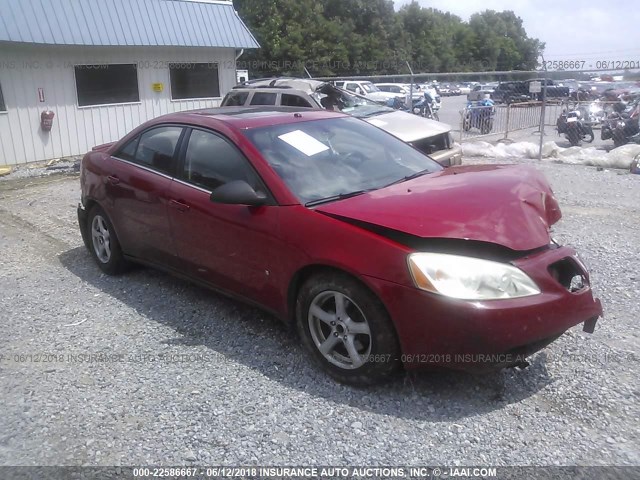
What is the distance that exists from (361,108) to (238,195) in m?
7.18

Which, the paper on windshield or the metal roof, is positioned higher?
the metal roof

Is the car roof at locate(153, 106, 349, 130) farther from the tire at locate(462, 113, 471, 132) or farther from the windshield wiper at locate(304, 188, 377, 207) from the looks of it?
the tire at locate(462, 113, 471, 132)

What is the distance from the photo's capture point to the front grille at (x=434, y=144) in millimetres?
8885

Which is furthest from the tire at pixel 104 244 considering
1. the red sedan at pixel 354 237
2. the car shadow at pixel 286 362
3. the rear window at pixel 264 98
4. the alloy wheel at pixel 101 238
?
the rear window at pixel 264 98

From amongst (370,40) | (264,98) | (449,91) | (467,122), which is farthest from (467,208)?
(370,40)

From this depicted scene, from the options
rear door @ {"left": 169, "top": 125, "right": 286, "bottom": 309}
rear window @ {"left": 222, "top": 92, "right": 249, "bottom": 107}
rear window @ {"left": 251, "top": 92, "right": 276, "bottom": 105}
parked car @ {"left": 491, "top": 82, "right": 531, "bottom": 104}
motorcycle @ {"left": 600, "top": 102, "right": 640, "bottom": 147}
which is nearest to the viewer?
rear door @ {"left": 169, "top": 125, "right": 286, "bottom": 309}

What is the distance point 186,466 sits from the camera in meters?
2.92

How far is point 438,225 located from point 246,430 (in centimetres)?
149

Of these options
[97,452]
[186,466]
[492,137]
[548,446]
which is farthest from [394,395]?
[492,137]

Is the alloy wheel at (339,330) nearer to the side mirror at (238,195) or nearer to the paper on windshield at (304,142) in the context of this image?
the side mirror at (238,195)

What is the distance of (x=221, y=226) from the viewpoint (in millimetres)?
4109

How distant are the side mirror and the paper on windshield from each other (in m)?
0.55

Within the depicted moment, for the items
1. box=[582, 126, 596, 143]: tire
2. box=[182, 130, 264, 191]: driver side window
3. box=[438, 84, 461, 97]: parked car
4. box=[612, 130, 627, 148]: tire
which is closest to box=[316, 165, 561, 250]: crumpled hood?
box=[182, 130, 264, 191]: driver side window

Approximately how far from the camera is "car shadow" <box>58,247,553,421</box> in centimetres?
336
